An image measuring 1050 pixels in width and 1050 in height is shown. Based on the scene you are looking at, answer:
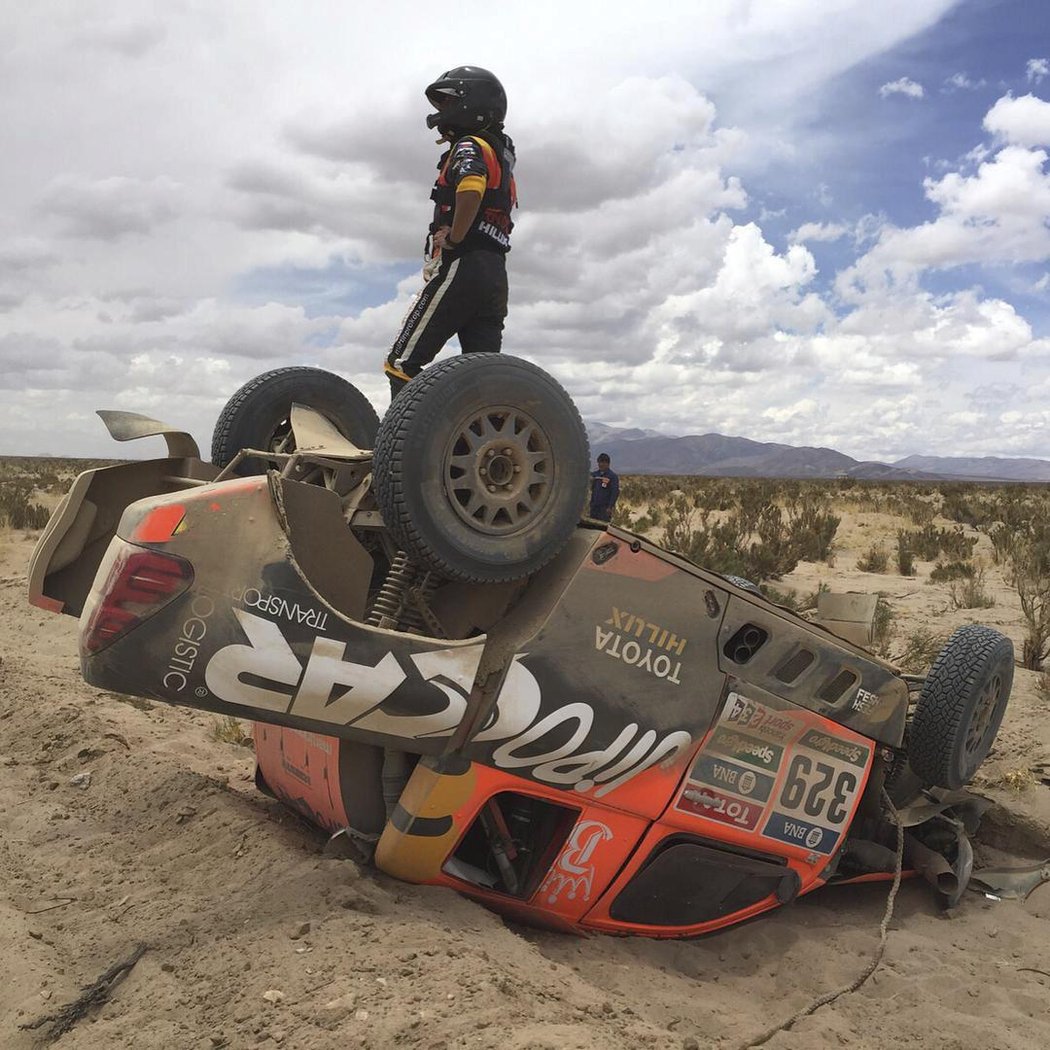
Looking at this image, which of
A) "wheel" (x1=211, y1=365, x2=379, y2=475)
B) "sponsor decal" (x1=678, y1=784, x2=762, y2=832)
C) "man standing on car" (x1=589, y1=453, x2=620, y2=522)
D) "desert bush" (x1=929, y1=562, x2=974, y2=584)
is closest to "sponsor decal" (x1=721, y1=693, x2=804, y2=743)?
"sponsor decal" (x1=678, y1=784, x2=762, y2=832)

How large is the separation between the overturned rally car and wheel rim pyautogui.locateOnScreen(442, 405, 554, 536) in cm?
1

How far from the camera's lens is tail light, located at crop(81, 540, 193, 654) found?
2.74 metres

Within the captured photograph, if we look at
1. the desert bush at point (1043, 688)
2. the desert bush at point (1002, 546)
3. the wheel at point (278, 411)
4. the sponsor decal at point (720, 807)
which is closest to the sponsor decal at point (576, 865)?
the sponsor decal at point (720, 807)

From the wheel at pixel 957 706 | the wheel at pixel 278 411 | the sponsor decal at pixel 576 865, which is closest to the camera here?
the sponsor decal at pixel 576 865

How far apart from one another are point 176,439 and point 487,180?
1744 mm

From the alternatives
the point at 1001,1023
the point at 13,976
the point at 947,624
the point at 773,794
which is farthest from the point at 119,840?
the point at 947,624

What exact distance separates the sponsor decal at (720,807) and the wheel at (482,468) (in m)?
1.26

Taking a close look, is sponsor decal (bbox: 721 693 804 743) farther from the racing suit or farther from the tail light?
the tail light

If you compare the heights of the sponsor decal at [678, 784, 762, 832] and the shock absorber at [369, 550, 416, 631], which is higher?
the shock absorber at [369, 550, 416, 631]

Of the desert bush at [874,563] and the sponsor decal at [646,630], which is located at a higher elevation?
the sponsor decal at [646,630]

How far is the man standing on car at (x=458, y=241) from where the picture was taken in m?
3.93

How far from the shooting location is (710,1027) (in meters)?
3.30

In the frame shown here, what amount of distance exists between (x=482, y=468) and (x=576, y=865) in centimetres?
167

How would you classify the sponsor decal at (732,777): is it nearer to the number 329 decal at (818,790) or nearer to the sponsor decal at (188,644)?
the number 329 decal at (818,790)
